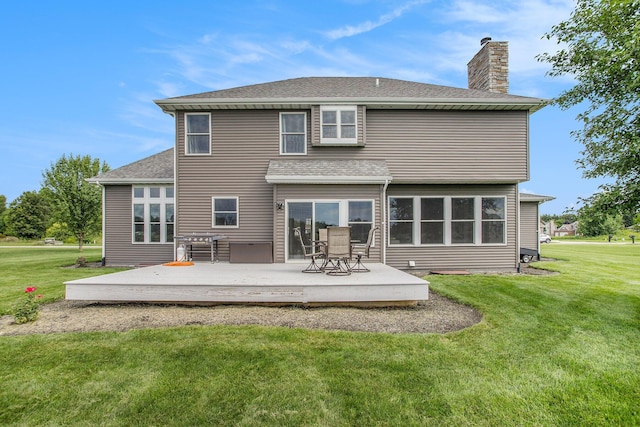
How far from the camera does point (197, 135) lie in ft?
33.6

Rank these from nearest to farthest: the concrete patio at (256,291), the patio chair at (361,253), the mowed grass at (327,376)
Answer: the mowed grass at (327,376), the concrete patio at (256,291), the patio chair at (361,253)

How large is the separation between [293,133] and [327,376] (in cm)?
826

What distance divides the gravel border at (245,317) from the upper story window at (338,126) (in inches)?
228

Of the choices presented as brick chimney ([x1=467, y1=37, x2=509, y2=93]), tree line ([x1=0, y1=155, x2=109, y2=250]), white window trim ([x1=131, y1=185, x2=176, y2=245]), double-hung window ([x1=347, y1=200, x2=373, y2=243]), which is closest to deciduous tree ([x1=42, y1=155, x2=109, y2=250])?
tree line ([x1=0, y1=155, x2=109, y2=250])

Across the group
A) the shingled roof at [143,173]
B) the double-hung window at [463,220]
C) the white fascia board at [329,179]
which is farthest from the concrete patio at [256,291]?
the shingled roof at [143,173]

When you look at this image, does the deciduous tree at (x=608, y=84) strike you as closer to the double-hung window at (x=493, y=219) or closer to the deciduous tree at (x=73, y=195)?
the double-hung window at (x=493, y=219)

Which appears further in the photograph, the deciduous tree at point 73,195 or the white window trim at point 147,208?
the deciduous tree at point 73,195

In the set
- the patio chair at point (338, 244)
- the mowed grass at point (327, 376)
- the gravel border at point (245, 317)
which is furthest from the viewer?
the patio chair at point (338, 244)

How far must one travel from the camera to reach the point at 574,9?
6.08 metres

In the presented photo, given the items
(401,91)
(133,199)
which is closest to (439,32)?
(401,91)

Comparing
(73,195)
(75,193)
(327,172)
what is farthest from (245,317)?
(73,195)

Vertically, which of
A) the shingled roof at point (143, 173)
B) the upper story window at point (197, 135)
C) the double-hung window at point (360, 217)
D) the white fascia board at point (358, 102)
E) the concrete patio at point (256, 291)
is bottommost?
the concrete patio at point (256, 291)

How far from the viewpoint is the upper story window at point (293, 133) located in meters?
10.2

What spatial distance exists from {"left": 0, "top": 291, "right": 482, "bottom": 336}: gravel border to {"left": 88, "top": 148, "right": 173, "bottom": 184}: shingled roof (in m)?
7.09
